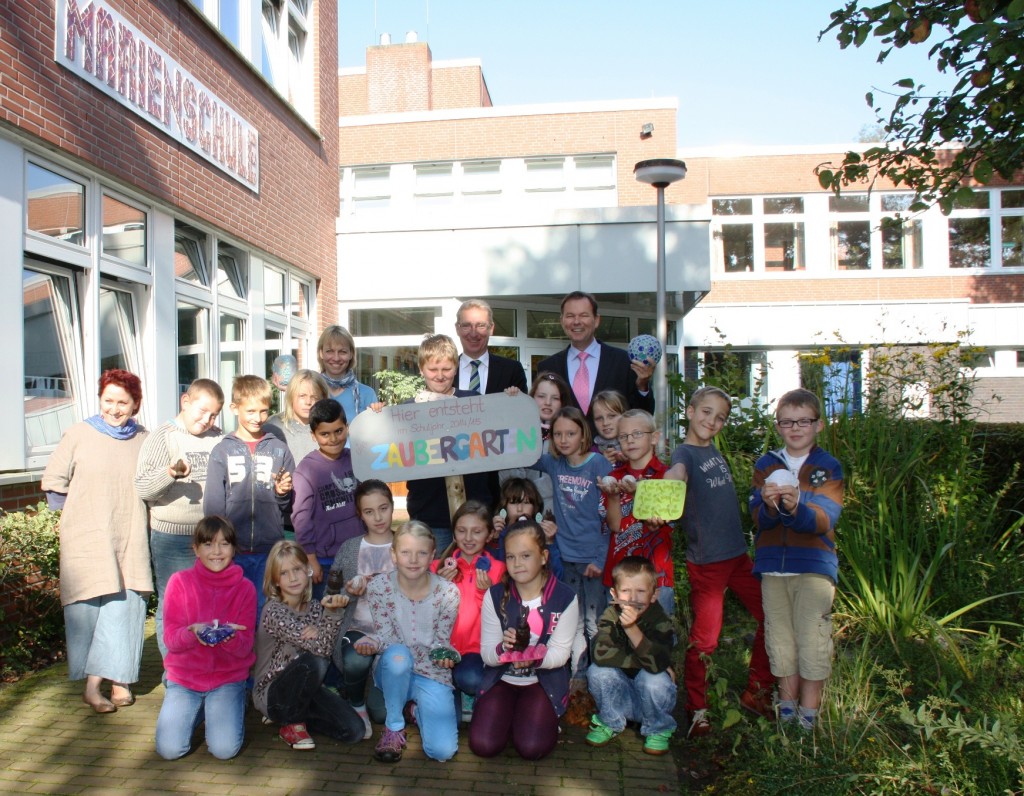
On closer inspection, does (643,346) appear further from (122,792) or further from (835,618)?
(122,792)

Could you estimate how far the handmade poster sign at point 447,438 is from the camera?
15.6 ft

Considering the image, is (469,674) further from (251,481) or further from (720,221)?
(720,221)

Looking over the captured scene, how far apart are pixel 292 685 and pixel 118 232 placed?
15.8 feet

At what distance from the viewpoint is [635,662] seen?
410 cm

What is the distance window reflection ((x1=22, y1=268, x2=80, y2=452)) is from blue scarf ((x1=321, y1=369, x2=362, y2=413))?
225cm

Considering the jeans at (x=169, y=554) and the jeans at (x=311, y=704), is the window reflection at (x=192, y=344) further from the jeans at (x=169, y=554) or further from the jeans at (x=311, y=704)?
the jeans at (x=311, y=704)

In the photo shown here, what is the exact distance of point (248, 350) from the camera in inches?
395

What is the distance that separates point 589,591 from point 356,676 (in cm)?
133

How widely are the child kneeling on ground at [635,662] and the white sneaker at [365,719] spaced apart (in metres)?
1.12

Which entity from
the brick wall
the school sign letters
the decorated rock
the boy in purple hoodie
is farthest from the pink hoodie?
the school sign letters

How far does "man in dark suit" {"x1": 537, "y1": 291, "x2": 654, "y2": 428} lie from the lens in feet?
16.6

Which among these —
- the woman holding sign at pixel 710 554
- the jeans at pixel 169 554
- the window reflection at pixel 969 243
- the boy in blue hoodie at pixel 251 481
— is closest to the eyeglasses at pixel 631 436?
the woman holding sign at pixel 710 554

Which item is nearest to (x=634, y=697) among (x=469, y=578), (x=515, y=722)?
(x=515, y=722)

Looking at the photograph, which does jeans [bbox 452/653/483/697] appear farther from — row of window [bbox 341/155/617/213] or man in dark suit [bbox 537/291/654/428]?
row of window [bbox 341/155/617/213]
